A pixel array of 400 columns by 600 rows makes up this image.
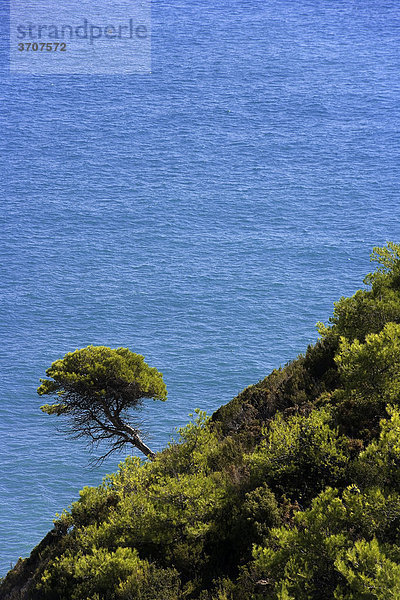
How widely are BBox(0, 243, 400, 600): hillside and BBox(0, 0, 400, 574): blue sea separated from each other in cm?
1846

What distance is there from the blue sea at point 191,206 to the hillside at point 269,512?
18.5 metres

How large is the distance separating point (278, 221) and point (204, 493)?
57.8 meters

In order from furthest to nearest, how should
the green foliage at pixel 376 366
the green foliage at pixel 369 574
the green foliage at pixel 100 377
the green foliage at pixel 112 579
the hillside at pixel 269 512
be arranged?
the green foliage at pixel 100 377
the green foliage at pixel 376 366
the green foliage at pixel 112 579
the hillside at pixel 269 512
the green foliage at pixel 369 574

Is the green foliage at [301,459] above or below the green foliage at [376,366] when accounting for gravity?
below

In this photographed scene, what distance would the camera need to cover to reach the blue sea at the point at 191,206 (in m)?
45.6

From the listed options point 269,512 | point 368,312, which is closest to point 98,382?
point 368,312

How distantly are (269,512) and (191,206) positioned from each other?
60.7m

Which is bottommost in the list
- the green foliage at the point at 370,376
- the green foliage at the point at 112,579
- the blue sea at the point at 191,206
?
the green foliage at the point at 112,579

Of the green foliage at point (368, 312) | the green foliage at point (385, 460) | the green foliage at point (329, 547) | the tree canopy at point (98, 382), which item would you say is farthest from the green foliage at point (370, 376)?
the tree canopy at point (98, 382)

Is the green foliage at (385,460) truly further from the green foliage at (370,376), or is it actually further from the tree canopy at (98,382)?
the tree canopy at (98,382)

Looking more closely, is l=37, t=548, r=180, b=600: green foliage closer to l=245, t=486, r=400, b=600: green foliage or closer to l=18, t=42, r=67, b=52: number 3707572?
l=245, t=486, r=400, b=600: green foliage

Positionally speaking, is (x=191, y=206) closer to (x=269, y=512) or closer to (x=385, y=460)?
(x=269, y=512)

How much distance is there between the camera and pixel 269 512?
11359 mm

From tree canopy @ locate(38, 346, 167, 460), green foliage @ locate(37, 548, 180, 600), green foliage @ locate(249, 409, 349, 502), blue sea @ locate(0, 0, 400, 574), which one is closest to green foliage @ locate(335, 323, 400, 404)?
green foliage @ locate(249, 409, 349, 502)
